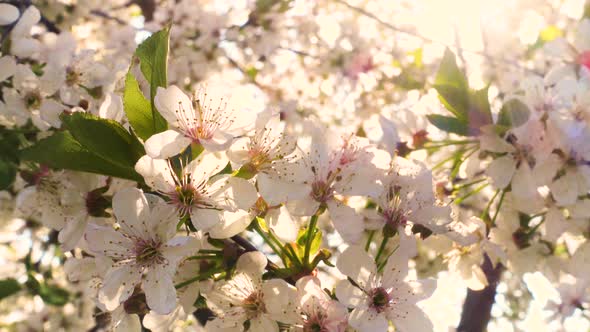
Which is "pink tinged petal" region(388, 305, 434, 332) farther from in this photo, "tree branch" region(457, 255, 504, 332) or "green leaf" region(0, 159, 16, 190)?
"tree branch" region(457, 255, 504, 332)

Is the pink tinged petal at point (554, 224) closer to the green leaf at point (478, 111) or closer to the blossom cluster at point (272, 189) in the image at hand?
the blossom cluster at point (272, 189)

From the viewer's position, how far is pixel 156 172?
1.08 metres

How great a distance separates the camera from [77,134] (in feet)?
3.58

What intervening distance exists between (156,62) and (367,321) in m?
0.64

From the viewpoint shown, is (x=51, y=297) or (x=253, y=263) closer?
(x=253, y=263)

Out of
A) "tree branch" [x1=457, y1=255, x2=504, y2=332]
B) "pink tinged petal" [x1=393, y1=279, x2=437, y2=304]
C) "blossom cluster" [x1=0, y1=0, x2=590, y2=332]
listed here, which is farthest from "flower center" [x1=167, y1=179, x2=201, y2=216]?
"tree branch" [x1=457, y1=255, x2=504, y2=332]

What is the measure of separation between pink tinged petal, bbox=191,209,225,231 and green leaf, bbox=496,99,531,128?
74cm

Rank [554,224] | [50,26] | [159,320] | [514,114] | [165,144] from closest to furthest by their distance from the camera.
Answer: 1. [165,144]
2. [159,320]
3. [514,114]
4. [554,224]
5. [50,26]

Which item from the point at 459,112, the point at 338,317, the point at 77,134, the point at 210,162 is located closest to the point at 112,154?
the point at 77,134

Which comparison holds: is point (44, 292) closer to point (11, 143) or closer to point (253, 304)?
point (11, 143)

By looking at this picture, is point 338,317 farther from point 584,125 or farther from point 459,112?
point 584,125

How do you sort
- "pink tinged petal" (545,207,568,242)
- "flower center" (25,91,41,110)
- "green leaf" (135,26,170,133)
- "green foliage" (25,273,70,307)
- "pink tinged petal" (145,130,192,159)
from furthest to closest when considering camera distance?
"green foliage" (25,273,70,307), "flower center" (25,91,41,110), "pink tinged petal" (545,207,568,242), "green leaf" (135,26,170,133), "pink tinged petal" (145,130,192,159)

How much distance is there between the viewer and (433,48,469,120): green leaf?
4.71 feet

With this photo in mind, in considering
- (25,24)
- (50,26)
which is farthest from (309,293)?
(50,26)
